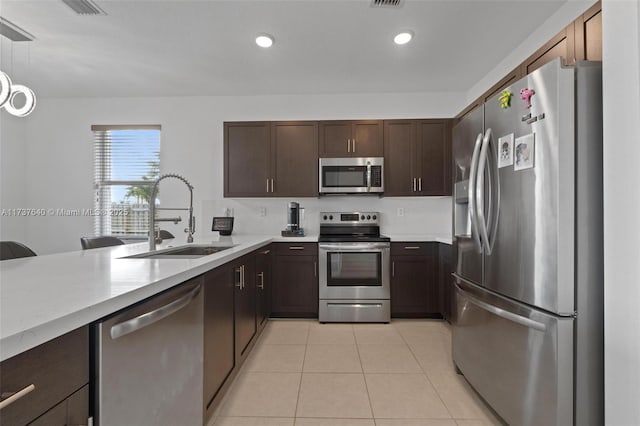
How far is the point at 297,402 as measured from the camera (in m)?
1.78

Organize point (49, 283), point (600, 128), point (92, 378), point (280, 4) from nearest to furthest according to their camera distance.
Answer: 1. point (92, 378)
2. point (49, 283)
3. point (600, 128)
4. point (280, 4)

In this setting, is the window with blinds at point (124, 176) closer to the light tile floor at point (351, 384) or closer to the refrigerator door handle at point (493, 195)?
the light tile floor at point (351, 384)

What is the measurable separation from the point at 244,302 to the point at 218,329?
0.55m

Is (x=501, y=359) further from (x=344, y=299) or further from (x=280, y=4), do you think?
(x=280, y=4)

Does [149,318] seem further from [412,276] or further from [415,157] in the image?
[415,157]

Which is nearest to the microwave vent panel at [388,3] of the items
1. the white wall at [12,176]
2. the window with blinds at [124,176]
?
the window with blinds at [124,176]

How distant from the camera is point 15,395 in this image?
1.76ft

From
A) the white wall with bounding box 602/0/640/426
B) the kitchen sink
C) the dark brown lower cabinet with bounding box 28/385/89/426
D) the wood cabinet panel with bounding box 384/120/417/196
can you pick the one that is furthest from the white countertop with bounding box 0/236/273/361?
the wood cabinet panel with bounding box 384/120/417/196

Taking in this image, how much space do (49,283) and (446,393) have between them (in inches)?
83.7

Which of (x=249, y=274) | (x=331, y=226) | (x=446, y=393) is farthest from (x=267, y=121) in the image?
(x=446, y=393)

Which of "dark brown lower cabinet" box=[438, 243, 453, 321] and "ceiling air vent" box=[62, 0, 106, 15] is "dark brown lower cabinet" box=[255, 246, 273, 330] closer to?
"dark brown lower cabinet" box=[438, 243, 453, 321]

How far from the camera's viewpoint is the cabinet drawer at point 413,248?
3.22 meters

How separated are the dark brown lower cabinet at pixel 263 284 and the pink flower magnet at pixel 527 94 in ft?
7.06

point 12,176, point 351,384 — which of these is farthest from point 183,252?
point 12,176
